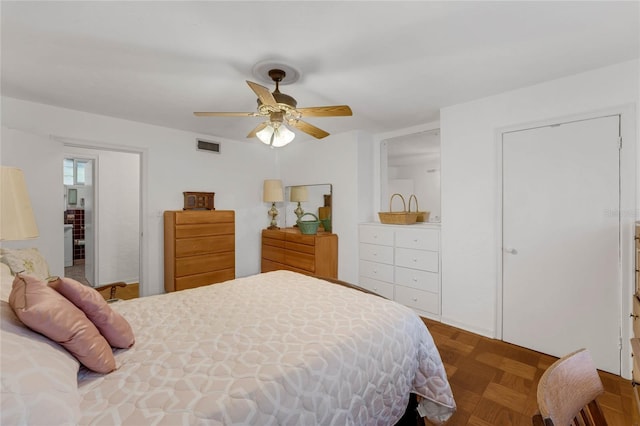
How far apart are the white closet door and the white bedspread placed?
5.07 feet

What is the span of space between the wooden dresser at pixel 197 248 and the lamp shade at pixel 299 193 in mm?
1050

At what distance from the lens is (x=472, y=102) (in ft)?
9.16

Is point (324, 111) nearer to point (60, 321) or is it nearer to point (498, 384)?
point (60, 321)

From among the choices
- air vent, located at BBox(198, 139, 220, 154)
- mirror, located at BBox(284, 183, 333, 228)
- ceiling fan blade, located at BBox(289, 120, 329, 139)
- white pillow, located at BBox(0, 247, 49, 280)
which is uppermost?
air vent, located at BBox(198, 139, 220, 154)

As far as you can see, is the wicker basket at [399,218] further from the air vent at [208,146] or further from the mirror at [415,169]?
the air vent at [208,146]

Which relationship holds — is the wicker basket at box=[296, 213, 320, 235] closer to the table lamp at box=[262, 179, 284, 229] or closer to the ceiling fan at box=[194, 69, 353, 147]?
the table lamp at box=[262, 179, 284, 229]

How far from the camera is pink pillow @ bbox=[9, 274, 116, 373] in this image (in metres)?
0.93

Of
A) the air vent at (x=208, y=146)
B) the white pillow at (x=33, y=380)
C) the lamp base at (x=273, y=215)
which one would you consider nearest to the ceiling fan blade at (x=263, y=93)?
the white pillow at (x=33, y=380)

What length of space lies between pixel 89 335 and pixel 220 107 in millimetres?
2410

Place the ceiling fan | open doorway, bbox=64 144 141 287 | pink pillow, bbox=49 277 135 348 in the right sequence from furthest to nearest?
open doorway, bbox=64 144 141 287, the ceiling fan, pink pillow, bbox=49 277 135 348

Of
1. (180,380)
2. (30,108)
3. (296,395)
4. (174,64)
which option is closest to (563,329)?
(296,395)

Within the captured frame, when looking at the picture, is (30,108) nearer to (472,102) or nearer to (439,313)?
(472,102)

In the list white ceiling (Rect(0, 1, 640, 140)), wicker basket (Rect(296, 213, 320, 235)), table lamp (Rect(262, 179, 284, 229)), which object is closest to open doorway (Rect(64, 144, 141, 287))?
white ceiling (Rect(0, 1, 640, 140))

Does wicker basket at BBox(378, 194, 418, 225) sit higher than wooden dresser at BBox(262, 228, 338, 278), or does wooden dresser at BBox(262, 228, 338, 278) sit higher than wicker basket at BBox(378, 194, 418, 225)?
wicker basket at BBox(378, 194, 418, 225)
